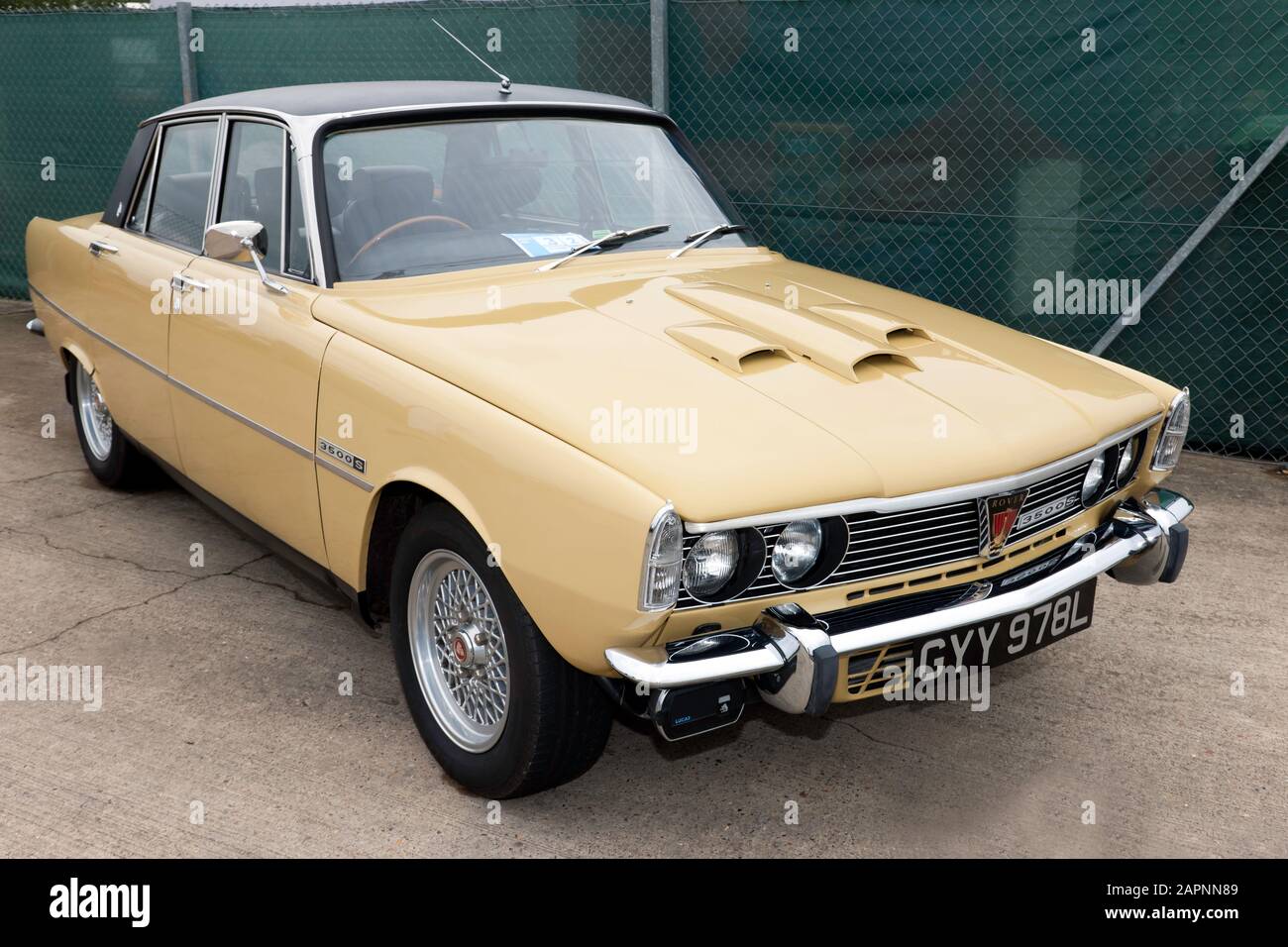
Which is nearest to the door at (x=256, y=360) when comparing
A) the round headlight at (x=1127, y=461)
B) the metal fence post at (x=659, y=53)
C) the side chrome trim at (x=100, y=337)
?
the side chrome trim at (x=100, y=337)

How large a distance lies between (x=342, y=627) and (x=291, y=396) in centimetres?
104

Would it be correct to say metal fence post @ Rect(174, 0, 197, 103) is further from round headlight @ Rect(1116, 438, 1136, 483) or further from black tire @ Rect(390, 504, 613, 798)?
round headlight @ Rect(1116, 438, 1136, 483)

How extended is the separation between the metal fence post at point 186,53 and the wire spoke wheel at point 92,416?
4179 millimetres

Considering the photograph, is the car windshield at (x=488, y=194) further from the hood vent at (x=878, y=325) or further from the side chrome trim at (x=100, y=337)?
the side chrome trim at (x=100, y=337)

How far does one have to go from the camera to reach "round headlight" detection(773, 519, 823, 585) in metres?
2.61

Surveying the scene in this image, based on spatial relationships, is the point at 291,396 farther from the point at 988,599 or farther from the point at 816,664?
the point at 988,599

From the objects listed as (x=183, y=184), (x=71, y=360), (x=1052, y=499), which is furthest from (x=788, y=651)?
(x=71, y=360)

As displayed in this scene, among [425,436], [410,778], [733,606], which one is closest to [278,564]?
[410,778]

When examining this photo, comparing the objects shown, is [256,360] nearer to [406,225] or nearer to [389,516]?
[406,225]

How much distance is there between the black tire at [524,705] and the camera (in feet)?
A: 9.07

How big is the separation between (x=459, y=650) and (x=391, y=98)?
73.8 inches

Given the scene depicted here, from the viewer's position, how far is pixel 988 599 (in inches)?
112

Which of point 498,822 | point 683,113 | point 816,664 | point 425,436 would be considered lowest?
point 498,822

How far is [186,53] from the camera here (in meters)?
8.88
